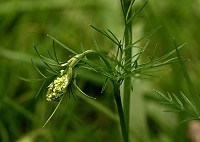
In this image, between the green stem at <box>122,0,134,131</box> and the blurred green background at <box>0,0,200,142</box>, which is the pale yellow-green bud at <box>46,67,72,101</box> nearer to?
the green stem at <box>122,0,134,131</box>

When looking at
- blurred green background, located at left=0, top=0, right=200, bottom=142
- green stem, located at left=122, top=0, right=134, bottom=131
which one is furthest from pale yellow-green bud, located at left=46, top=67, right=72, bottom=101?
blurred green background, located at left=0, top=0, right=200, bottom=142

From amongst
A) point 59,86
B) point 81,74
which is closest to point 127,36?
point 59,86

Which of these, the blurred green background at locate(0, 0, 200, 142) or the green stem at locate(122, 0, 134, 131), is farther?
the blurred green background at locate(0, 0, 200, 142)

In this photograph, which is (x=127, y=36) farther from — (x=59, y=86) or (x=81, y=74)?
(x=81, y=74)

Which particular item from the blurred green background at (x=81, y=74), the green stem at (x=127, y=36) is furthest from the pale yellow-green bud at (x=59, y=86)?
the blurred green background at (x=81, y=74)

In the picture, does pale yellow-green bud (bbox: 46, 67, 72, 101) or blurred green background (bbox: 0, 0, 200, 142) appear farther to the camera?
blurred green background (bbox: 0, 0, 200, 142)
